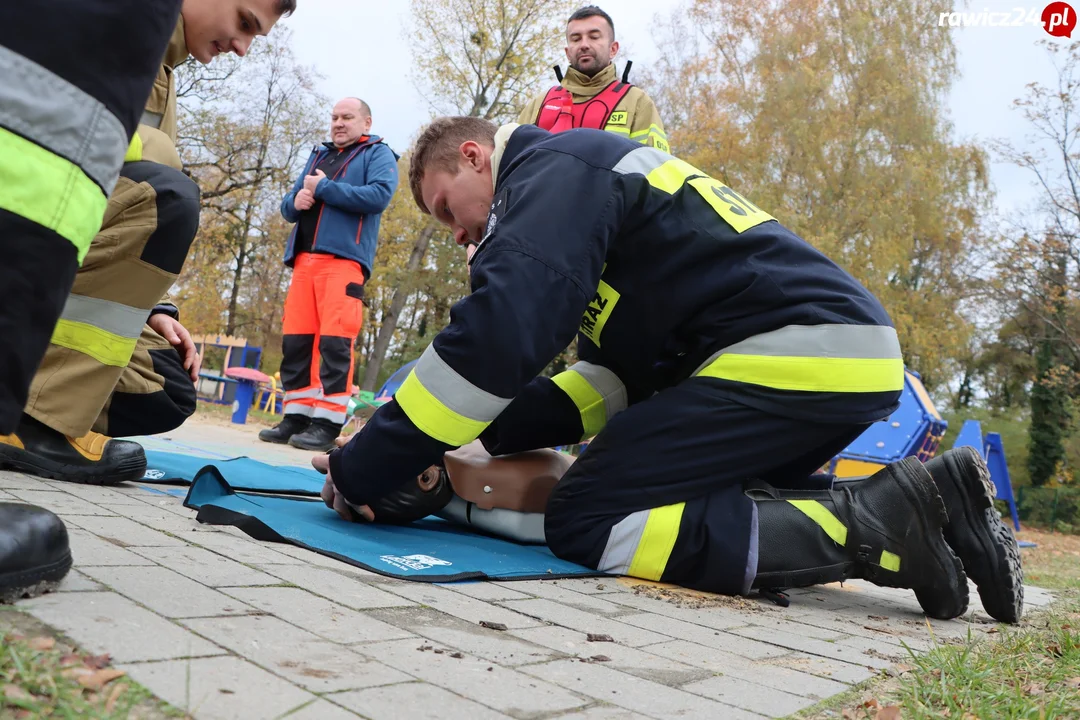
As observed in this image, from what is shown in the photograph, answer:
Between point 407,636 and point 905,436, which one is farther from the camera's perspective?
point 905,436

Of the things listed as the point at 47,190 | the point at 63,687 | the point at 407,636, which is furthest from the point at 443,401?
the point at 63,687

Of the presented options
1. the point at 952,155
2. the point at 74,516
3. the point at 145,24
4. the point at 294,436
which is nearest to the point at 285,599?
the point at 74,516

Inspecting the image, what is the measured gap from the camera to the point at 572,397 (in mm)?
3033

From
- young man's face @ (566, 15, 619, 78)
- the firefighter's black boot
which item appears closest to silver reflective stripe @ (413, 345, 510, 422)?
the firefighter's black boot

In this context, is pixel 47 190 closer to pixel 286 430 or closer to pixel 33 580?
pixel 33 580

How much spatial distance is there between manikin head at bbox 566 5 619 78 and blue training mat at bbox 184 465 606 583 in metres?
3.08

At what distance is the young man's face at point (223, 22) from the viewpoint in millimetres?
2488

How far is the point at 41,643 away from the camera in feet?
3.65

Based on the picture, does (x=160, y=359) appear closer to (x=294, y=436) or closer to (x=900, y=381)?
(x=900, y=381)

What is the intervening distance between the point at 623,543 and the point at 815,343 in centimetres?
80

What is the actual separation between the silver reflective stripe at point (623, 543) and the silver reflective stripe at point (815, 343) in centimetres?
56

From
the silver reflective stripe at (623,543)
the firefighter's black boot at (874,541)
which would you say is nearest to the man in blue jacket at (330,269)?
the silver reflective stripe at (623,543)

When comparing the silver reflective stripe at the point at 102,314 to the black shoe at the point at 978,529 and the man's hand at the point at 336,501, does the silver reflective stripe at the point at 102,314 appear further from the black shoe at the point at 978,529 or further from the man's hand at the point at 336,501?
the black shoe at the point at 978,529

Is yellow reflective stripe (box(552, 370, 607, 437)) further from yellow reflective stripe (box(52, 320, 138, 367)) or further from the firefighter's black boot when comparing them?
yellow reflective stripe (box(52, 320, 138, 367))
